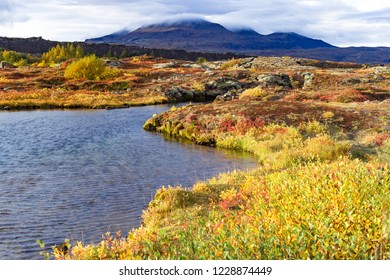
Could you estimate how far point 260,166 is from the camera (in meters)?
21.0

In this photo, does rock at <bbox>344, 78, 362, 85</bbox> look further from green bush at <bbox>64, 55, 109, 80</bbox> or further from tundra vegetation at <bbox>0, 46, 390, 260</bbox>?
green bush at <bbox>64, 55, 109, 80</bbox>

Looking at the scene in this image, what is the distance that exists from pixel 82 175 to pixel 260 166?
8665mm

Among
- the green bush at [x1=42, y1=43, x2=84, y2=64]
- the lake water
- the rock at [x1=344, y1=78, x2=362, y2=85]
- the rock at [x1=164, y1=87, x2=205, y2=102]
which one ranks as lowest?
the lake water

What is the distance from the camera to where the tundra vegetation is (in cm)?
671

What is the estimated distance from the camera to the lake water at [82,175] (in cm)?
1361

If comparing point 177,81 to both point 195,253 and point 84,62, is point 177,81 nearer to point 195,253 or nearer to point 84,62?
point 84,62

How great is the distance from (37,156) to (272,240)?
21.0m

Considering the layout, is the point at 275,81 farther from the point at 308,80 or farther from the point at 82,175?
the point at 82,175

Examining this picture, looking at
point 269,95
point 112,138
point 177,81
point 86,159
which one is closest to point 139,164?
Answer: point 86,159

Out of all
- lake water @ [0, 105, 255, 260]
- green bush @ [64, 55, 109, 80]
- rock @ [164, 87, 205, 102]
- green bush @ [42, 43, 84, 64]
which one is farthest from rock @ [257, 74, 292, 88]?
green bush @ [42, 43, 84, 64]

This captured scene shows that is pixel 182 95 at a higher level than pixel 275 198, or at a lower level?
higher

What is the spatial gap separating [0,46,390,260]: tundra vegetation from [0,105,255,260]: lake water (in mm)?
1287

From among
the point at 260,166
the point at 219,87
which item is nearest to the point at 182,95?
the point at 219,87

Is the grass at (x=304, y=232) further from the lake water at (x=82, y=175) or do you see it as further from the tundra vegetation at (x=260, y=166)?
the lake water at (x=82, y=175)
